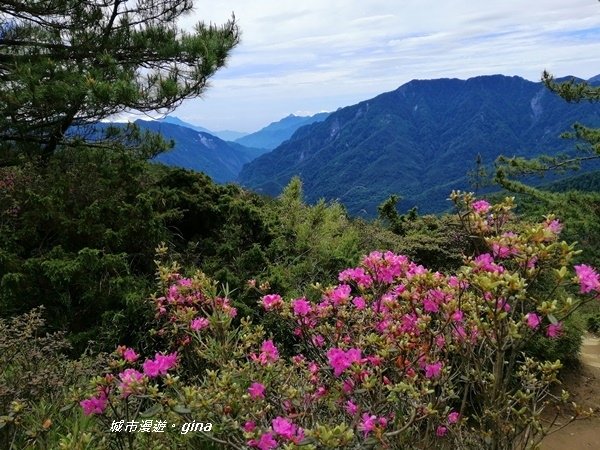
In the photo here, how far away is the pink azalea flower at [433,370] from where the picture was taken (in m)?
2.02

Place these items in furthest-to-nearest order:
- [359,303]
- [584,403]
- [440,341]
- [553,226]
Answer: [584,403] → [359,303] → [440,341] → [553,226]

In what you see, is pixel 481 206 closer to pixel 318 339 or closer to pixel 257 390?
pixel 318 339

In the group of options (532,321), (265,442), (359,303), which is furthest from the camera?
(359,303)

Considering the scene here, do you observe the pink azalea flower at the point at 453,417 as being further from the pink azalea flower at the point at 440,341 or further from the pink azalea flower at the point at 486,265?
the pink azalea flower at the point at 486,265

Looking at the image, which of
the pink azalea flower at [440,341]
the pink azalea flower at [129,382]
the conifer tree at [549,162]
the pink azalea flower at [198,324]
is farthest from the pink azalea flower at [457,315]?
the conifer tree at [549,162]

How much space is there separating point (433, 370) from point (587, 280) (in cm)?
69

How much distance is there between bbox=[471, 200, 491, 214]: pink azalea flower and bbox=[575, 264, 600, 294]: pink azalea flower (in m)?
0.48

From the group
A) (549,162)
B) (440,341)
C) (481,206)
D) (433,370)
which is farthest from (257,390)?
(549,162)

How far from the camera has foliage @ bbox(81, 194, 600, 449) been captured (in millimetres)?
1685

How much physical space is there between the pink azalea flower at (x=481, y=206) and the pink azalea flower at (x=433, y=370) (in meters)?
0.66

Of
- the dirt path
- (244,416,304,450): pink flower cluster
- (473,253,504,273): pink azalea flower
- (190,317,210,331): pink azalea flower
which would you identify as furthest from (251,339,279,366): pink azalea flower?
the dirt path

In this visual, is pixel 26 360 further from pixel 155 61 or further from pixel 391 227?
pixel 391 227

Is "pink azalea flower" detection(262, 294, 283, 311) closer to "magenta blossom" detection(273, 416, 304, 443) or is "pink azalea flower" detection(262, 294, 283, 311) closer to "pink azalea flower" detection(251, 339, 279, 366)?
"pink azalea flower" detection(251, 339, 279, 366)

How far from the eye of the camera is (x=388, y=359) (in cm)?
207
